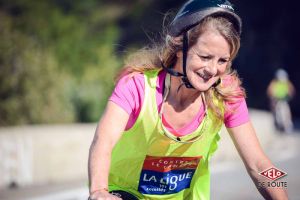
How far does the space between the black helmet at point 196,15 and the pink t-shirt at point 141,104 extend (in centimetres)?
21

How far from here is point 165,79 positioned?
3354 millimetres


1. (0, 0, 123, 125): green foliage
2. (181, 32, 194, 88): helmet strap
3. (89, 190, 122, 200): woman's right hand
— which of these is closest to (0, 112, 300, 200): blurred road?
(0, 0, 123, 125): green foliage

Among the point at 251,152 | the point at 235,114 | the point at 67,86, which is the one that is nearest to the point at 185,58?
the point at 235,114

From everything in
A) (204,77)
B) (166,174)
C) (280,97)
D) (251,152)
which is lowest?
(280,97)

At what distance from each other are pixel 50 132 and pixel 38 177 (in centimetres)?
87

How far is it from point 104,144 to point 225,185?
7.95 meters

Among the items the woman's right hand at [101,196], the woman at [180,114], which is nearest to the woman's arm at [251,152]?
the woman at [180,114]

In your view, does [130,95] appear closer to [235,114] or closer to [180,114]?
[180,114]

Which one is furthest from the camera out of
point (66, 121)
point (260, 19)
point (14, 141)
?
point (260, 19)

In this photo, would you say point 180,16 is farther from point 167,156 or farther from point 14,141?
point 14,141

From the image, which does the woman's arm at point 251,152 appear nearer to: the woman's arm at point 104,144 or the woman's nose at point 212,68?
the woman's nose at point 212,68

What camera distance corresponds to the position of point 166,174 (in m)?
3.48

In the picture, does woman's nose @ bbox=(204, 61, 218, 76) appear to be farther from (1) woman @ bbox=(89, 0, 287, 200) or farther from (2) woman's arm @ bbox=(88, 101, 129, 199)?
(2) woman's arm @ bbox=(88, 101, 129, 199)

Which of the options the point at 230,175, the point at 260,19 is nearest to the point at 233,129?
the point at 230,175
